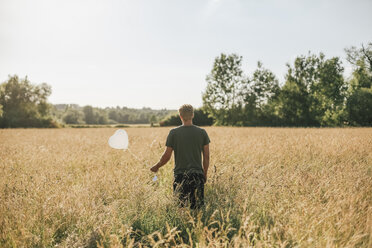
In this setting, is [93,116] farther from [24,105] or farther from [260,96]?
[260,96]

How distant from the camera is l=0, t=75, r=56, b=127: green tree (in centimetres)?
4667

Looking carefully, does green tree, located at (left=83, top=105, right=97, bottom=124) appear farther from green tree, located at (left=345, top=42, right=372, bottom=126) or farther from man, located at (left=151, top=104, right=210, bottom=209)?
man, located at (left=151, top=104, right=210, bottom=209)

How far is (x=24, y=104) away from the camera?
50875 mm

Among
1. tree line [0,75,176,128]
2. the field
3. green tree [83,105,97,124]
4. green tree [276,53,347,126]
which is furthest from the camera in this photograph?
green tree [83,105,97,124]

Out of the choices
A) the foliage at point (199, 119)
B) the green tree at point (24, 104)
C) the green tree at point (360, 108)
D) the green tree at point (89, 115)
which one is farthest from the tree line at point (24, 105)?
the green tree at point (89, 115)

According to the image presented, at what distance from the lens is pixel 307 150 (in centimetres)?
664

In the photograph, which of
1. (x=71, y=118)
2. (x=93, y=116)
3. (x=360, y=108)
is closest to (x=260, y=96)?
Answer: (x=360, y=108)

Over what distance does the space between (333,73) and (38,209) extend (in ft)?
154

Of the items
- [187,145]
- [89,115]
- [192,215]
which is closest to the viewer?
[192,215]

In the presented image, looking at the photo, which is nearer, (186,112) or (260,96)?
(186,112)

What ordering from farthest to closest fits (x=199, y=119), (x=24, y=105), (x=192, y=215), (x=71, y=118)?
(x=71, y=118) → (x=199, y=119) → (x=24, y=105) → (x=192, y=215)

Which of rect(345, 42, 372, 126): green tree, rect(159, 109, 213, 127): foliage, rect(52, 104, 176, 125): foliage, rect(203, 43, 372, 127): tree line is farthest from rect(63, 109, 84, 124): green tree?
rect(345, 42, 372, 126): green tree

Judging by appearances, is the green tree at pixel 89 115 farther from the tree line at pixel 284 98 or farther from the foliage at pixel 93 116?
the tree line at pixel 284 98

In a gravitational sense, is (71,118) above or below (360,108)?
below
